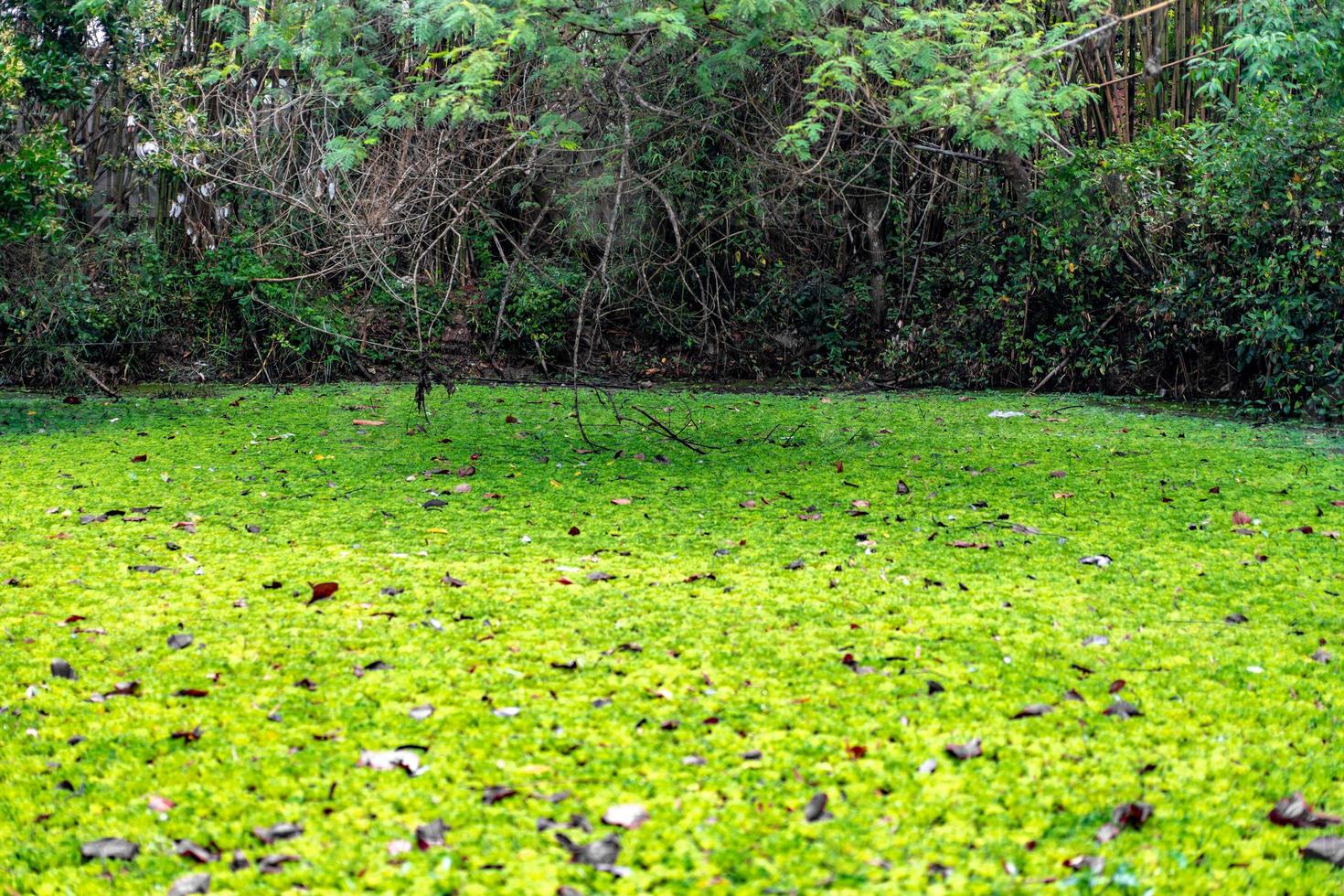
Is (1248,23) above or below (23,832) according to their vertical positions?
above

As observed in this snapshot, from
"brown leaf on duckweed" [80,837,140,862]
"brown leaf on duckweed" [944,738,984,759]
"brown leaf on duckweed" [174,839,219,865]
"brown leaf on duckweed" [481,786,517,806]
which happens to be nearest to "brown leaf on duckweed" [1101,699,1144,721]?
"brown leaf on duckweed" [944,738,984,759]

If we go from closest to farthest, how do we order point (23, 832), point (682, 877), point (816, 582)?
point (682, 877) → point (23, 832) → point (816, 582)

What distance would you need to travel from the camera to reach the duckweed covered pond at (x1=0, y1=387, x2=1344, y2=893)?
84.2 inches

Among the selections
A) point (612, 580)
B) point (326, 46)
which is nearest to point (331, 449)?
point (326, 46)

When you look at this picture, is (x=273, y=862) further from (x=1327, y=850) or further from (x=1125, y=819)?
(x=1327, y=850)

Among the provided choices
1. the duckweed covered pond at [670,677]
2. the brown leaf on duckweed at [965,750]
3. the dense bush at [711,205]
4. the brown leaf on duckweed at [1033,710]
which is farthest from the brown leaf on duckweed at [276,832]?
the dense bush at [711,205]

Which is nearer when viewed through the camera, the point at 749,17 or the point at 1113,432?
the point at 749,17

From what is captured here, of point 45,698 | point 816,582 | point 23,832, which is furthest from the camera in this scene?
point 816,582

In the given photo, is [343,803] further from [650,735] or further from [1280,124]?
[1280,124]

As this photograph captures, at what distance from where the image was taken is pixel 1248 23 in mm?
5559

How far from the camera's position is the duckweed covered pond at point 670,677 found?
84.2 inches

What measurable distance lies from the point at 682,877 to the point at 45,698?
5.88 feet

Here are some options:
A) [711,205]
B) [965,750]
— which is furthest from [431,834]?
[711,205]

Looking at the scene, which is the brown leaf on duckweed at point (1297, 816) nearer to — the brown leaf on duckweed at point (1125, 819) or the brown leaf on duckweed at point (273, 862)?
the brown leaf on duckweed at point (1125, 819)
